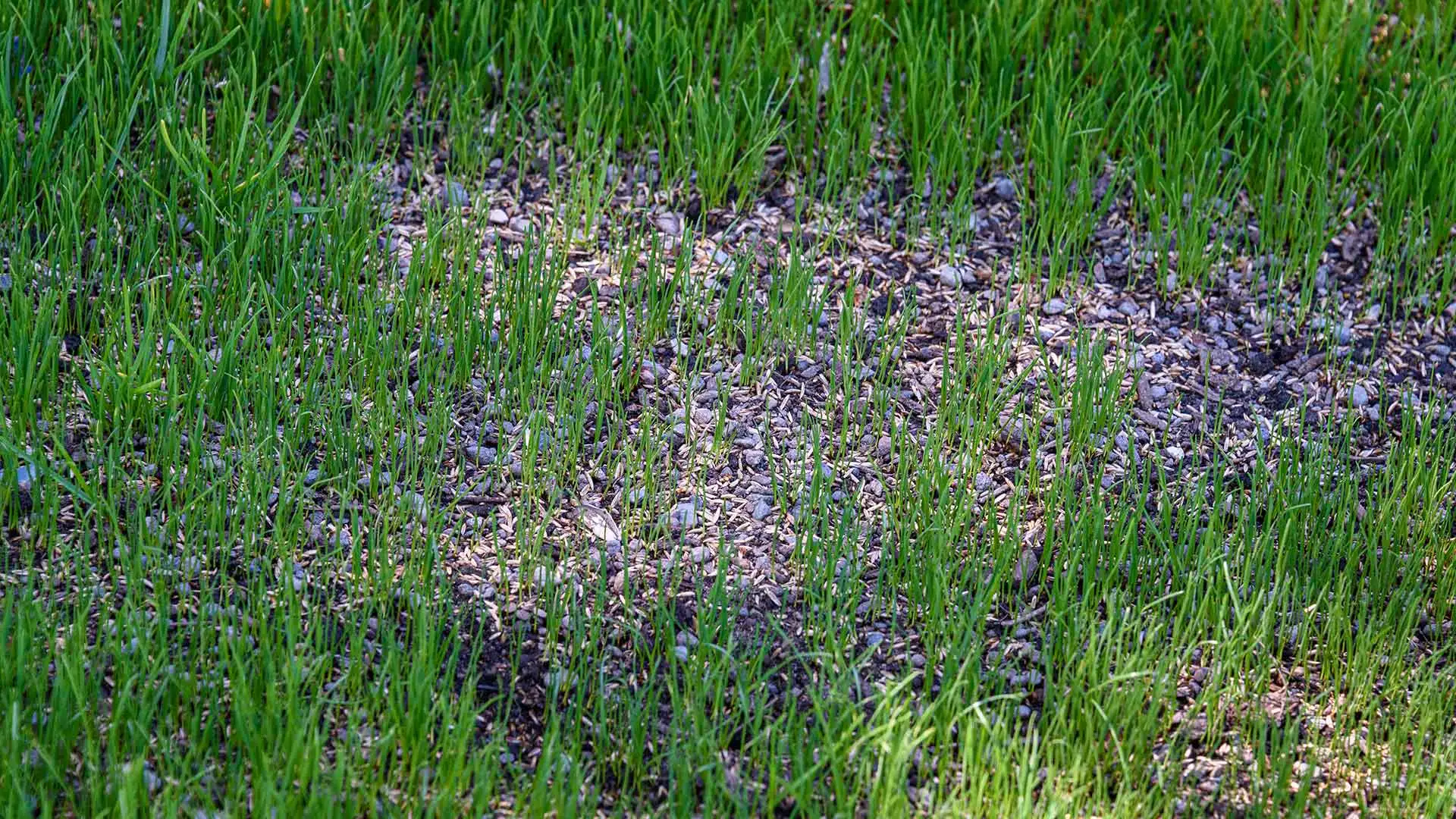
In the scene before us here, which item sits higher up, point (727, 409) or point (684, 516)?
point (727, 409)

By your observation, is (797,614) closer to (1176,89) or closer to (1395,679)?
(1395,679)

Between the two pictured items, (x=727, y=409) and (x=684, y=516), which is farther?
(x=727, y=409)

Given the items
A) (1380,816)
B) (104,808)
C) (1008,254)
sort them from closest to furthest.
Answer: (104,808), (1380,816), (1008,254)

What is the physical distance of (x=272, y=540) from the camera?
8.91 feet

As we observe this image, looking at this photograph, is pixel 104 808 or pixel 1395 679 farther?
pixel 1395 679

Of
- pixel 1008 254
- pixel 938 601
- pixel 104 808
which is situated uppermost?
pixel 1008 254

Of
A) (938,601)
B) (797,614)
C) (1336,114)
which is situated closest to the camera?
(938,601)

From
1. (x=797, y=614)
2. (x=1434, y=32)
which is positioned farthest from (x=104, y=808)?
(x=1434, y=32)

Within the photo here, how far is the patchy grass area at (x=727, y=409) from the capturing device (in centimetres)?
239

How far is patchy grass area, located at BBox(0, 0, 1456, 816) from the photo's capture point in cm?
239

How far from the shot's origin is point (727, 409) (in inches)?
127

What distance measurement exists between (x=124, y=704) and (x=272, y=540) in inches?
20.8

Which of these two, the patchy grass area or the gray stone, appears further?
the gray stone

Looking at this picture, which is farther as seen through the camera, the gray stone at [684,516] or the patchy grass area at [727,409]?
the gray stone at [684,516]
